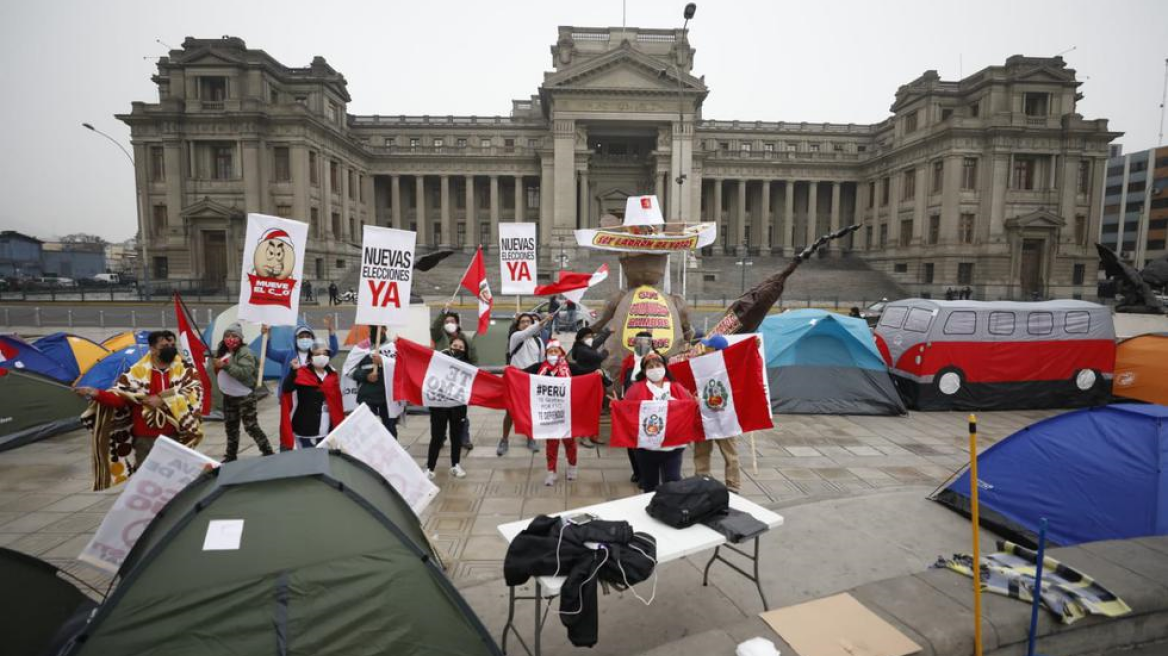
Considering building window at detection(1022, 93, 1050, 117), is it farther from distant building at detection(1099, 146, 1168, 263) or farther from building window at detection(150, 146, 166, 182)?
building window at detection(150, 146, 166, 182)

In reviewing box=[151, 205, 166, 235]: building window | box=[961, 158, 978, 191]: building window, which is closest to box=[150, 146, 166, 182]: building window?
box=[151, 205, 166, 235]: building window

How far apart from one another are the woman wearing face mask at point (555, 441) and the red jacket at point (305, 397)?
8.43ft

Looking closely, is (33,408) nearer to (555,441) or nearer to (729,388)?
(555,441)

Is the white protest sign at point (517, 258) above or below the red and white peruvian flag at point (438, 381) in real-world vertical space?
above

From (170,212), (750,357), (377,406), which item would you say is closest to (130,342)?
(377,406)

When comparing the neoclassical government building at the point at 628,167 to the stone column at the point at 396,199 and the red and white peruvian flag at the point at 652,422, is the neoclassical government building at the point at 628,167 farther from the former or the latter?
the red and white peruvian flag at the point at 652,422

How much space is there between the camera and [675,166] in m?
53.6

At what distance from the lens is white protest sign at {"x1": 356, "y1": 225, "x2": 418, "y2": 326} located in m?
7.33

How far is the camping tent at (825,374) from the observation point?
37.5 feet

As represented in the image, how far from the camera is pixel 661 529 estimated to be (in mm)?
4066

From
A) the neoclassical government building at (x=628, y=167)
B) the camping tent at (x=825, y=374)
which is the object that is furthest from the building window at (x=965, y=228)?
the camping tent at (x=825, y=374)

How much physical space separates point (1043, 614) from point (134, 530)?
20.3ft

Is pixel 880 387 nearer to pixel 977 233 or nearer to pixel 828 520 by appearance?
pixel 828 520

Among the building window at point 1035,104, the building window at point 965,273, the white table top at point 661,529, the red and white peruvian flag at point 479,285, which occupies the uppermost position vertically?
the building window at point 1035,104
